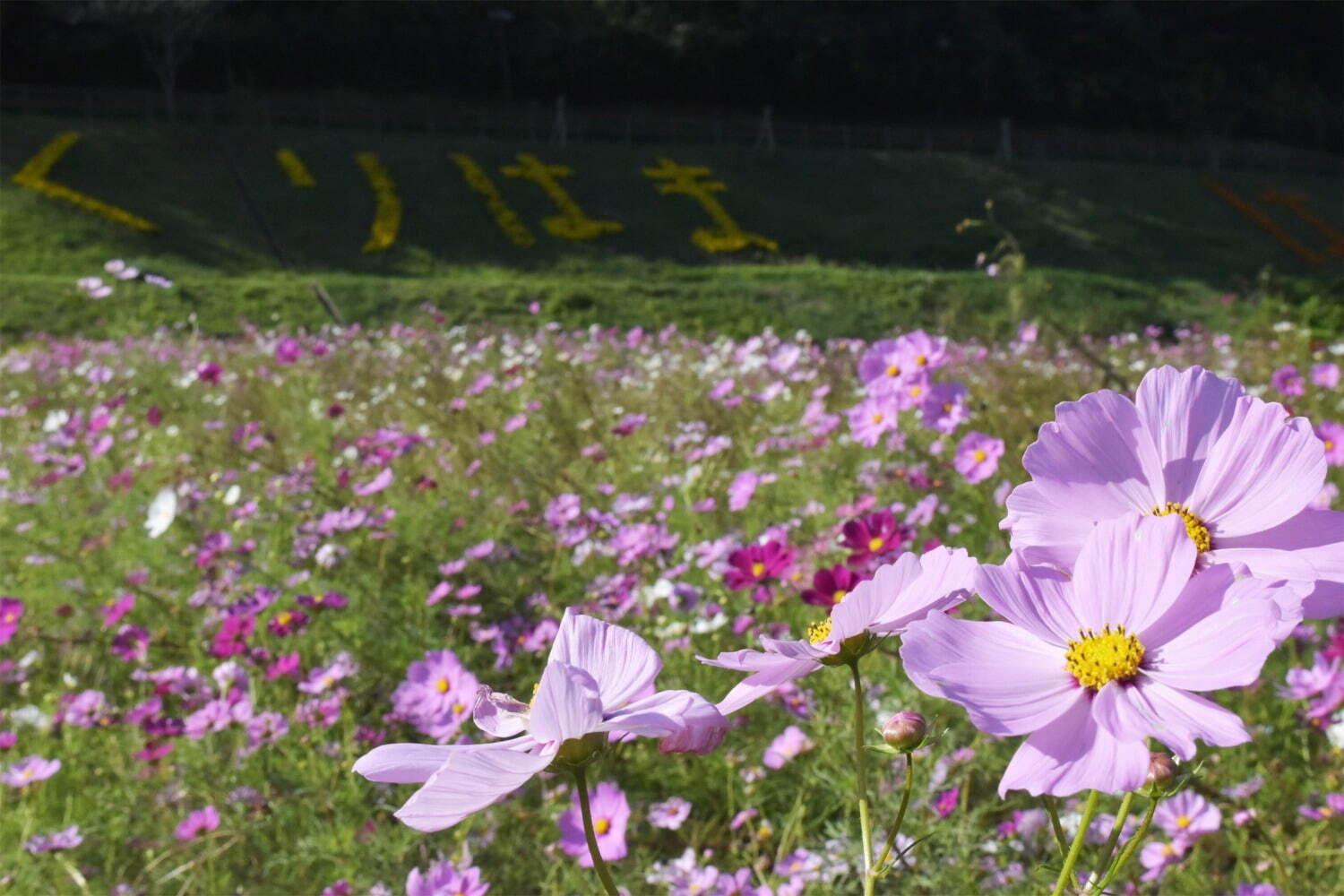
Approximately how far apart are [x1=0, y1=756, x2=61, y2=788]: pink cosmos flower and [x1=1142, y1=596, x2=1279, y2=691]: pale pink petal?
1329mm

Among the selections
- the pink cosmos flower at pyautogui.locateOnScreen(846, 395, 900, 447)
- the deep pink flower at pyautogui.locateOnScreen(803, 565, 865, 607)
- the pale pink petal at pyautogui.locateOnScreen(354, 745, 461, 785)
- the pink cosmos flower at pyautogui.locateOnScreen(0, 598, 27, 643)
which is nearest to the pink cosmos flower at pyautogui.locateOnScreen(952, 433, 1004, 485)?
the pink cosmos flower at pyautogui.locateOnScreen(846, 395, 900, 447)

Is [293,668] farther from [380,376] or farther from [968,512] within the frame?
[380,376]

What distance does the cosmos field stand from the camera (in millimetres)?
344

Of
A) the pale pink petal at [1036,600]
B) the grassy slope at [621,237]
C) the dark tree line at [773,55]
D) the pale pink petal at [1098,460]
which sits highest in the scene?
the dark tree line at [773,55]

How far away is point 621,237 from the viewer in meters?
13.2

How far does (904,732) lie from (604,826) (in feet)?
2.19

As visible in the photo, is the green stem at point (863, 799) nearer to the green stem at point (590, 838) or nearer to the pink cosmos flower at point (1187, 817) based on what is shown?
the green stem at point (590, 838)

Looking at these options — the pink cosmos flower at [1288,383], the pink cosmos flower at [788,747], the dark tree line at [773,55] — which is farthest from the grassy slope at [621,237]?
the pink cosmos flower at [788,747]

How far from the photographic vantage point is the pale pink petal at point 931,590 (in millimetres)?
366

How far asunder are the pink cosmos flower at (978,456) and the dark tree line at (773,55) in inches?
681

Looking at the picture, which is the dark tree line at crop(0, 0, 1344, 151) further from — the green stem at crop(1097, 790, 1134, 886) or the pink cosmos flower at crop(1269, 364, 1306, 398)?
the green stem at crop(1097, 790, 1134, 886)

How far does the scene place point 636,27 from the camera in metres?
20.6

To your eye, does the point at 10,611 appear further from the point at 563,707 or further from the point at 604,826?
the point at 563,707

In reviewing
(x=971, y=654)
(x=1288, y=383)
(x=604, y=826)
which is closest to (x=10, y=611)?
(x=604, y=826)
